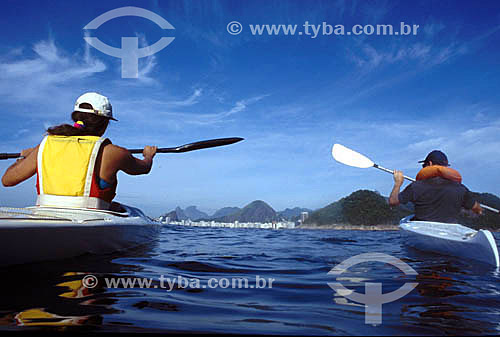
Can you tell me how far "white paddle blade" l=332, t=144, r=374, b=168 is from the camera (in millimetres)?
9938

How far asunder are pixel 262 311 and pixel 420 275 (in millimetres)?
2680

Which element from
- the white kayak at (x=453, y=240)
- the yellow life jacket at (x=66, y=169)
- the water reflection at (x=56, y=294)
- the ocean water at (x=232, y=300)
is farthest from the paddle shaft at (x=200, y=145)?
the white kayak at (x=453, y=240)

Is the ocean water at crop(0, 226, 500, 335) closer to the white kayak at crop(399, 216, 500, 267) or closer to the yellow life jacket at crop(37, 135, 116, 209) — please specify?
the white kayak at crop(399, 216, 500, 267)

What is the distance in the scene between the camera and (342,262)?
5105 mm

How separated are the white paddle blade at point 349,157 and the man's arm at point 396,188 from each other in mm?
1120

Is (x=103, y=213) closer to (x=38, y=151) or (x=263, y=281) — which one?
(x=38, y=151)

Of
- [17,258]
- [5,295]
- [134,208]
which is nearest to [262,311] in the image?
[5,295]

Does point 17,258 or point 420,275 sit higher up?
point 17,258

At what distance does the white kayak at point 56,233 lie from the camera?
120 inches

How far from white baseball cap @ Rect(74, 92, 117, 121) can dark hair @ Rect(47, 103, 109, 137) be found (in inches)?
2.0

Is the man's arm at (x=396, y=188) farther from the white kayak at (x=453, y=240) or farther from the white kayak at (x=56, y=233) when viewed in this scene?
the white kayak at (x=56, y=233)

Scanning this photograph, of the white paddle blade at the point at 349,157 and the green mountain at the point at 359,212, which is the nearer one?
the white paddle blade at the point at 349,157

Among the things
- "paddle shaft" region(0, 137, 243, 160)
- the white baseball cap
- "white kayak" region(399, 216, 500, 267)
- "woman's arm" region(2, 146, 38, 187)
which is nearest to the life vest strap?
"woman's arm" region(2, 146, 38, 187)

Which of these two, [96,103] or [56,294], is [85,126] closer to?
[96,103]
